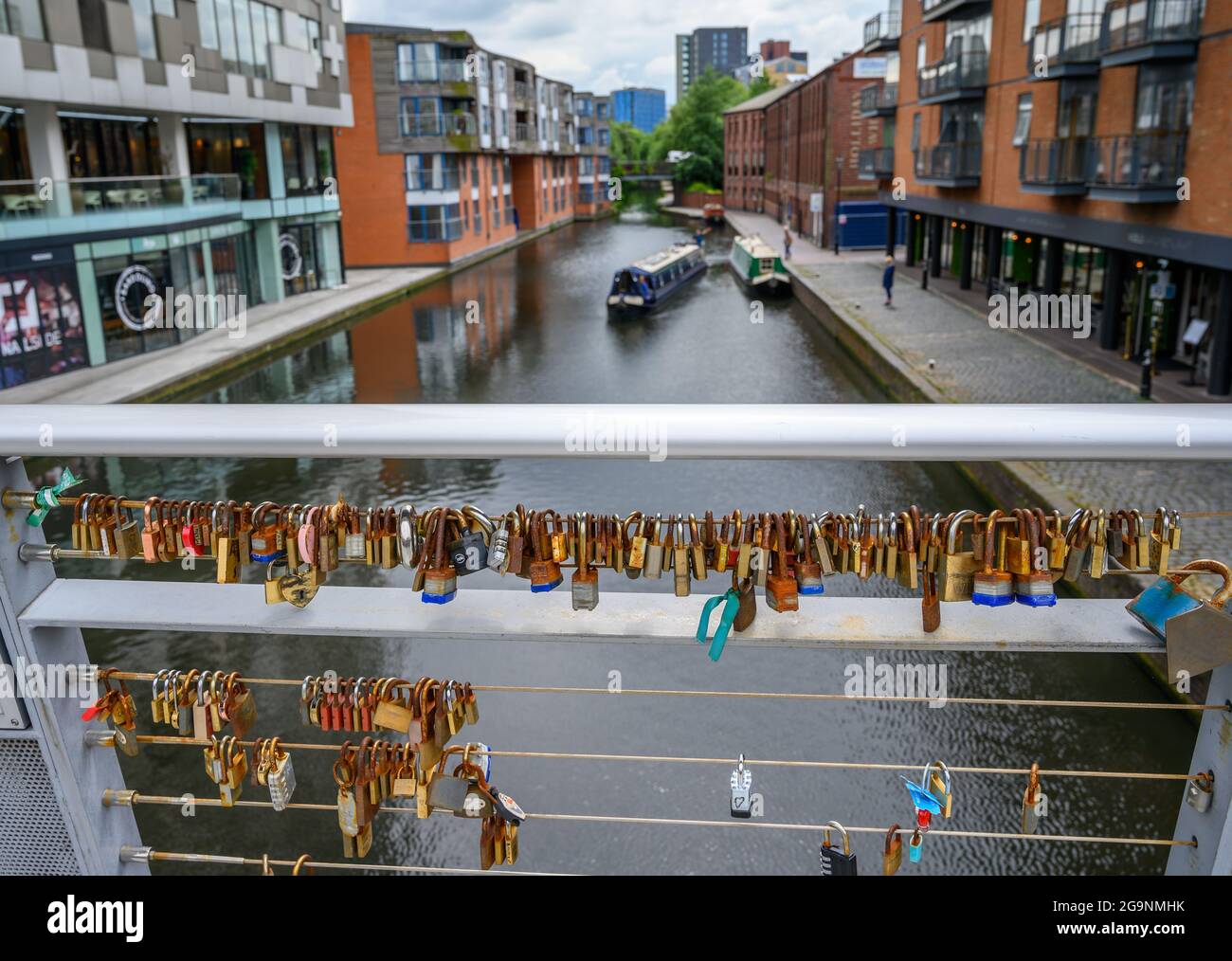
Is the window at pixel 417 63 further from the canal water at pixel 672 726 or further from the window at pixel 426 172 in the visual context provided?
the canal water at pixel 672 726

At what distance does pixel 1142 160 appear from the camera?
17.2m

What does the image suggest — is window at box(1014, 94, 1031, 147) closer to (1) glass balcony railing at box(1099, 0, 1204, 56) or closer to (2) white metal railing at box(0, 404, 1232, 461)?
(1) glass balcony railing at box(1099, 0, 1204, 56)

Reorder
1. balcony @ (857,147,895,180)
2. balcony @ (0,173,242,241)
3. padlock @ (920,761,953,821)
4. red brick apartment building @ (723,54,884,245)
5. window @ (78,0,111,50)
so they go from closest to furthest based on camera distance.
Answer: padlock @ (920,761,953,821) → balcony @ (0,173,242,241) → window @ (78,0,111,50) → balcony @ (857,147,895,180) → red brick apartment building @ (723,54,884,245)

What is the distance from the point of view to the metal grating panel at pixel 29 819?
239 centimetres

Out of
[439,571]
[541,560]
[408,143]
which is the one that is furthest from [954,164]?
[439,571]

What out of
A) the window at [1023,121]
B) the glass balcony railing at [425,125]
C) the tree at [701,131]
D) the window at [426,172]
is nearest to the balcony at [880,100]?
the window at [1023,121]

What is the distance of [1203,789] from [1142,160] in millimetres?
17841

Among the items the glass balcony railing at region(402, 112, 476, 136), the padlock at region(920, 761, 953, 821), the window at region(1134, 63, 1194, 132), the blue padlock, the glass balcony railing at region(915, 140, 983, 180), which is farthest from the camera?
the glass balcony railing at region(402, 112, 476, 136)

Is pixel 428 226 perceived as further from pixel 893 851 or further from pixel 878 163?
pixel 893 851

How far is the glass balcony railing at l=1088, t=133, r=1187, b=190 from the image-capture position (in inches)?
654

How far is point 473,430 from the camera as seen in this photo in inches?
78.6

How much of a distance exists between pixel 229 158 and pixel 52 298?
40.2ft

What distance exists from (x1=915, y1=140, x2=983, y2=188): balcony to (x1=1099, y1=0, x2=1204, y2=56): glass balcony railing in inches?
378

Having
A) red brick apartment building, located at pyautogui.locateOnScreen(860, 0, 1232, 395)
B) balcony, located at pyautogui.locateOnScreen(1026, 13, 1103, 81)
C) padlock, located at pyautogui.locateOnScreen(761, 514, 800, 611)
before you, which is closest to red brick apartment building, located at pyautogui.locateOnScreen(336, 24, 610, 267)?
red brick apartment building, located at pyautogui.locateOnScreen(860, 0, 1232, 395)
